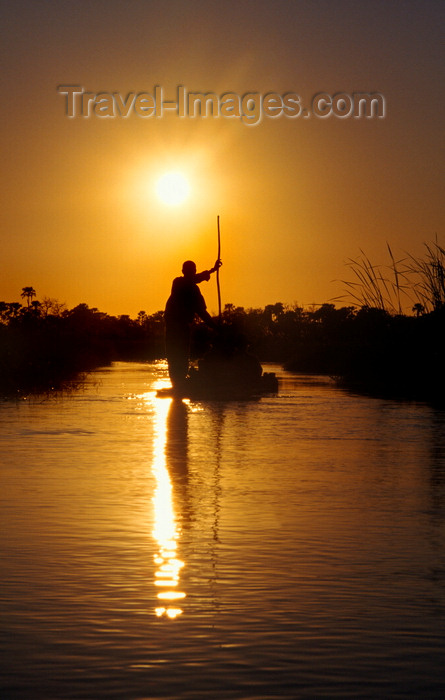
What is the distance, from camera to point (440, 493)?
392 inches

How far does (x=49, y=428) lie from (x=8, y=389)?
10.6 m

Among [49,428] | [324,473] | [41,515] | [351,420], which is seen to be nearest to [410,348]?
[351,420]

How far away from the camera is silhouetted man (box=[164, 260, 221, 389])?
81.3 ft

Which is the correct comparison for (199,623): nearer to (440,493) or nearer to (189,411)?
(440,493)

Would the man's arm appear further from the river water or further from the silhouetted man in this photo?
the river water

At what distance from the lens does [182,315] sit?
24891 millimetres

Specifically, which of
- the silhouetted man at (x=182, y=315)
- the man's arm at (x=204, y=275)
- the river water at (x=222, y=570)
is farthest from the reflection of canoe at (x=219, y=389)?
the river water at (x=222, y=570)

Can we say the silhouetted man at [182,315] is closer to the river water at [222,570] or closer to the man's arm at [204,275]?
the man's arm at [204,275]

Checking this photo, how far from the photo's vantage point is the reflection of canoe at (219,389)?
78.6 feet

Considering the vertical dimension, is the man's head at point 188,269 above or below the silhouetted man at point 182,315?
above

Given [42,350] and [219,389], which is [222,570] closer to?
[219,389]

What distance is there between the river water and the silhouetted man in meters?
10.6

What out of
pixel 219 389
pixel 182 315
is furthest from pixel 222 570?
pixel 182 315

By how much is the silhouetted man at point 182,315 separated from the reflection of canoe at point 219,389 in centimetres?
29
